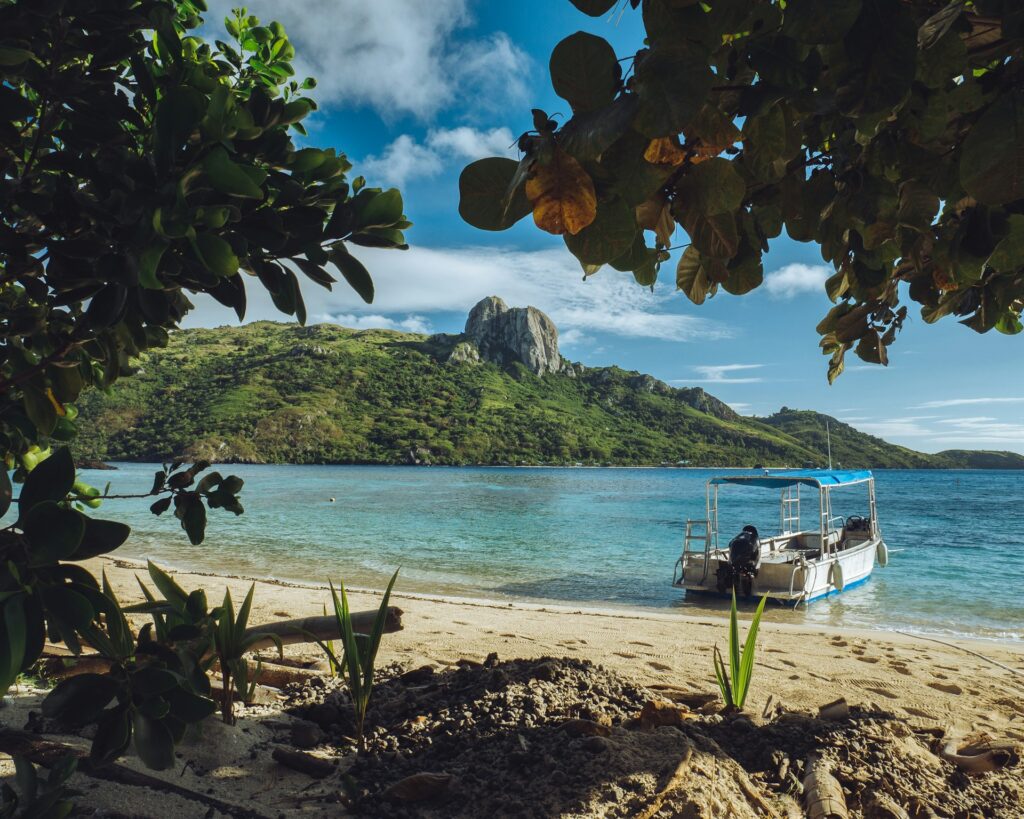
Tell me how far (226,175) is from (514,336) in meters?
134

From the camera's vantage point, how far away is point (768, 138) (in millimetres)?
1188

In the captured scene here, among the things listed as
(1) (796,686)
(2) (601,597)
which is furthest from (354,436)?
(1) (796,686)

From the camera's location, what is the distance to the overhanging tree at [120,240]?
106 centimetres

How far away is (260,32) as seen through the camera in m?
2.66

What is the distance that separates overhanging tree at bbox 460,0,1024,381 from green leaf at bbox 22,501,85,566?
0.81 m

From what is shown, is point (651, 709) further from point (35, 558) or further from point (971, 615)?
point (971, 615)

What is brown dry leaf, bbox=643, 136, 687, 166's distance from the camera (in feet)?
3.35

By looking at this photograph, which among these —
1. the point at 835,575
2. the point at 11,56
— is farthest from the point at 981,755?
the point at 835,575

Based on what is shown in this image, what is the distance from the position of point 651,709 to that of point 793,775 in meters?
0.66

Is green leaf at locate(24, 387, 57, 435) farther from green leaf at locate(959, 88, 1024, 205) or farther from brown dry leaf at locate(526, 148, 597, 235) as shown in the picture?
green leaf at locate(959, 88, 1024, 205)

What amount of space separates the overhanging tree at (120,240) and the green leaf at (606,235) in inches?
20.9

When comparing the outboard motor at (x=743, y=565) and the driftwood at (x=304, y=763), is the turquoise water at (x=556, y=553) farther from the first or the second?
the driftwood at (x=304, y=763)

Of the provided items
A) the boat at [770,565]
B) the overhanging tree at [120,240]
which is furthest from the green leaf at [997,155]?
the boat at [770,565]

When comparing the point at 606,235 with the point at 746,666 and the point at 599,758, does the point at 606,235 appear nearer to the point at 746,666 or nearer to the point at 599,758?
the point at 599,758
